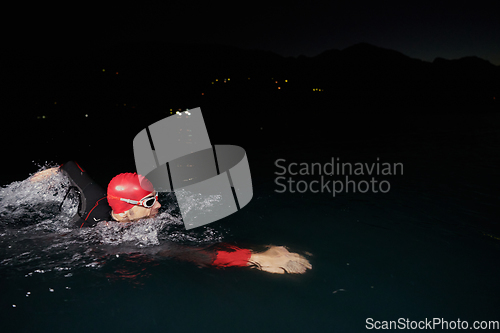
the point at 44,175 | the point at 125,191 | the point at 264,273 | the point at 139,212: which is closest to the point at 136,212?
the point at 139,212

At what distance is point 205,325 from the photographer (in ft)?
9.89

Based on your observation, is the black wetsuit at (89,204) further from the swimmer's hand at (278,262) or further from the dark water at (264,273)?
the swimmer's hand at (278,262)

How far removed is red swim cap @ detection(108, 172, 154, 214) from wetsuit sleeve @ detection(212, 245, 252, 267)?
4.86ft

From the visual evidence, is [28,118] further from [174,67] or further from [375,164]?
[174,67]

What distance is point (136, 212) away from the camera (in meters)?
4.13

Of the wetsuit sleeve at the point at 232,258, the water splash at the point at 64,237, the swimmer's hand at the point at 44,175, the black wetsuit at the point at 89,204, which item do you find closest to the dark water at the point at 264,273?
the water splash at the point at 64,237

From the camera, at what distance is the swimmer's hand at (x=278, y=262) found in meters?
3.78

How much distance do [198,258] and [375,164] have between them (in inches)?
406

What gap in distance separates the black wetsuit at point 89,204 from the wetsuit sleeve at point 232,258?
1.93 meters

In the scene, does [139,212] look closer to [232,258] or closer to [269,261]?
[232,258]

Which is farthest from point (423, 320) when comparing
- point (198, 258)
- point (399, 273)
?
point (198, 258)

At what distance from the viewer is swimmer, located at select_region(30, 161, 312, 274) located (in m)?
3.89

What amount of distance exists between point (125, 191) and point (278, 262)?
2471mm

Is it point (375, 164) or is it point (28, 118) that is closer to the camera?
point (375, 164)
